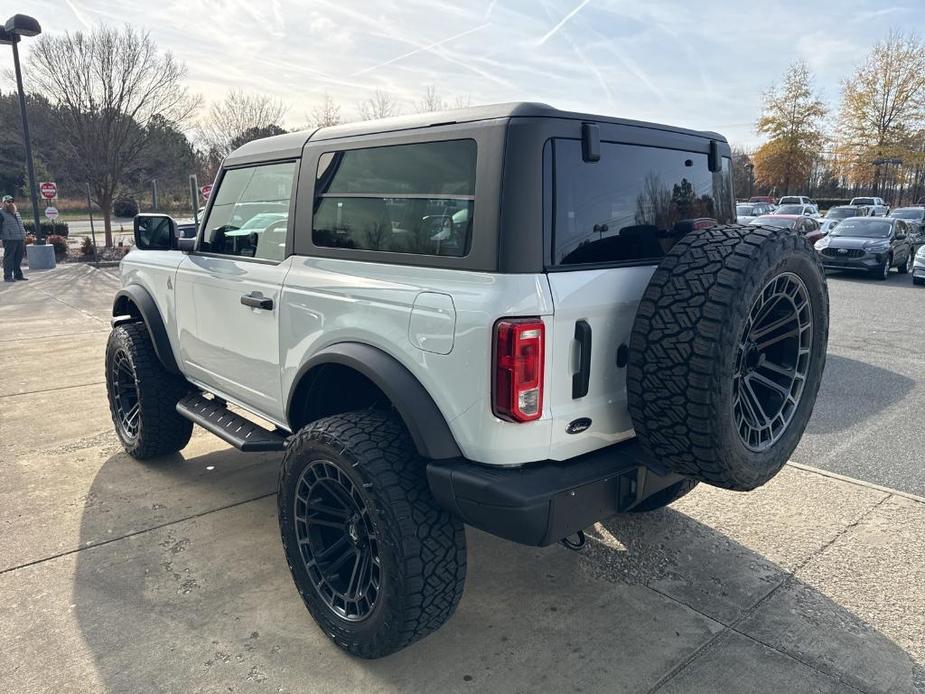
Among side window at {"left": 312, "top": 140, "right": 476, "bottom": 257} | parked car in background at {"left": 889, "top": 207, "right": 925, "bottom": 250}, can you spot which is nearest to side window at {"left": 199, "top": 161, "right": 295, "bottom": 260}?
side window at {"left": 312, "top": 140, "right": 476, "bottom": 257}

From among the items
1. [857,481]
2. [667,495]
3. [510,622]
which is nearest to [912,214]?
[857,481]

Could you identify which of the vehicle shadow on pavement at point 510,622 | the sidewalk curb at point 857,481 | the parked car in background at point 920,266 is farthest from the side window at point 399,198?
the parked car in background at point 920,266

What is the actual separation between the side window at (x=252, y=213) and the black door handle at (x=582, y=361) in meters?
1.58

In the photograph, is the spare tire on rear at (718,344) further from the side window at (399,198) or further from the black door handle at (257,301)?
the black door handle at (257,301)

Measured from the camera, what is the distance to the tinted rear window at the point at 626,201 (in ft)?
7.57

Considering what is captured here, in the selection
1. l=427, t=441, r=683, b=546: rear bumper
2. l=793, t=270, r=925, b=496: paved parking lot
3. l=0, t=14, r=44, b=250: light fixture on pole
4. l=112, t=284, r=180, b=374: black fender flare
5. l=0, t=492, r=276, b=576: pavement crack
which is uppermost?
l=0, t=14, r=44, b=250: light fixture on pole

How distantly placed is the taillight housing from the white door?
1.36 m

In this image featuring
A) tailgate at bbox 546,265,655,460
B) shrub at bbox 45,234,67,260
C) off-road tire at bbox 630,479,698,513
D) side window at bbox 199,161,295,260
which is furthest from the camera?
shrub at bbox 45,234,67,260

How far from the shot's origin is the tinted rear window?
2309 millimetres

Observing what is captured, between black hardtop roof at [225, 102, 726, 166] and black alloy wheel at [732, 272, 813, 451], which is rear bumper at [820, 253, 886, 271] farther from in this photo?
black alloy wheel at [732, 272, 813, 451]

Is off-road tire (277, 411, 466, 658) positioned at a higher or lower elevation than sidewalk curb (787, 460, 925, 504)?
higher

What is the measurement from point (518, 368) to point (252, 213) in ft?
6.71

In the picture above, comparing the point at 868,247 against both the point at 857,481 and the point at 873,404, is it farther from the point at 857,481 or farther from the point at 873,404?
the point at 857,481

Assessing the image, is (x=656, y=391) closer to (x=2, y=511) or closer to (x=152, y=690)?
(x=152, y=690)
